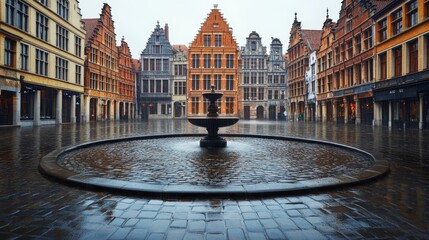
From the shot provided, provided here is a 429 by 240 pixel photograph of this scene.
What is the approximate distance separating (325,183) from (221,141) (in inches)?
245

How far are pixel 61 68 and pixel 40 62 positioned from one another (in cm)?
390

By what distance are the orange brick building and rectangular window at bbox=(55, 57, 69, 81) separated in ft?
20.4

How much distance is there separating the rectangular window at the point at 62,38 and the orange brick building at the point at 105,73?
627 centimetres

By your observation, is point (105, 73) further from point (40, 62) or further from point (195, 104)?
point (40, 62)

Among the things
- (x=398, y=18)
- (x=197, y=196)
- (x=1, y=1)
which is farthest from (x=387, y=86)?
(x=1, y=1)

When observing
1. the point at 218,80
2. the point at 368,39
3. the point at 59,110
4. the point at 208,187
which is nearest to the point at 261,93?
the point at 218,80

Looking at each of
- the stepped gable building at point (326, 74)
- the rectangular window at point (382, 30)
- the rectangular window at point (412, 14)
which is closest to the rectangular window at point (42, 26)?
the rectangular window at point (412, 14)

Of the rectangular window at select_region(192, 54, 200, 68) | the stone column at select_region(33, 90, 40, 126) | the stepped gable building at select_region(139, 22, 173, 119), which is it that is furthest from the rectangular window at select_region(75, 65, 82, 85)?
the stepped gable building at select_region(139, 22, 173, 119)

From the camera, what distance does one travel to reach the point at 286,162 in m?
7.36

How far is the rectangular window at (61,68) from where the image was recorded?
96.3 ft

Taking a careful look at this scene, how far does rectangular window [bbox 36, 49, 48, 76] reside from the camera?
84.9 feet

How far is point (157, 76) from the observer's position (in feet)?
187

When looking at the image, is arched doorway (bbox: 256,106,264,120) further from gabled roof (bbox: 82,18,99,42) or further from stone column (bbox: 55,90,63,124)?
stone column (bbox: 55,90,63,124)

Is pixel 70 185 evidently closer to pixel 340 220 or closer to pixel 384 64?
pixel 340 220
